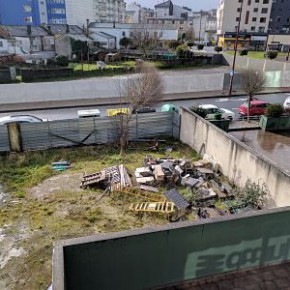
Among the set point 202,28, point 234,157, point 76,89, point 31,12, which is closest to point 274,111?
point 234,157

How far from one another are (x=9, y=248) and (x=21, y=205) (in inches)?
87.7

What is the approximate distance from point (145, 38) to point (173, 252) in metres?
50.7

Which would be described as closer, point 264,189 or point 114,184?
point 264,189

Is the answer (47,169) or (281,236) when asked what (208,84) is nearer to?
(47,169)

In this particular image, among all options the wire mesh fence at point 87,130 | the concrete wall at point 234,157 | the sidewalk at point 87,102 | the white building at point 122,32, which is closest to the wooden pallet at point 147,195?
the concrete wall at point 234,157

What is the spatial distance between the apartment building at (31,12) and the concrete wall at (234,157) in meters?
62.5

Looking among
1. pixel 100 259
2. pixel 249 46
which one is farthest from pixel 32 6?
pixel 100 259

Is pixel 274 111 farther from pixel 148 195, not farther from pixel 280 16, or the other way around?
pixel 280 16

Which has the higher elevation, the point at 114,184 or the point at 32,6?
the point at 32,6

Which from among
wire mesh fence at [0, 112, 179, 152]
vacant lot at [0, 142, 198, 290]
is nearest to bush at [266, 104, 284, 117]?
wire mesh fence at [0, 112, 179, 152]

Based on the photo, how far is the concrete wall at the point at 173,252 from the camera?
508 cm

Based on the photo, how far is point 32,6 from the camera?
66.6 metres

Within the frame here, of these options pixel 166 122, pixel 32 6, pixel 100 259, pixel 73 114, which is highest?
pixel 32 6

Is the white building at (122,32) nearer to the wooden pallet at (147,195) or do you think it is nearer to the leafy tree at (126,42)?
the leafy tree at (126,42)
